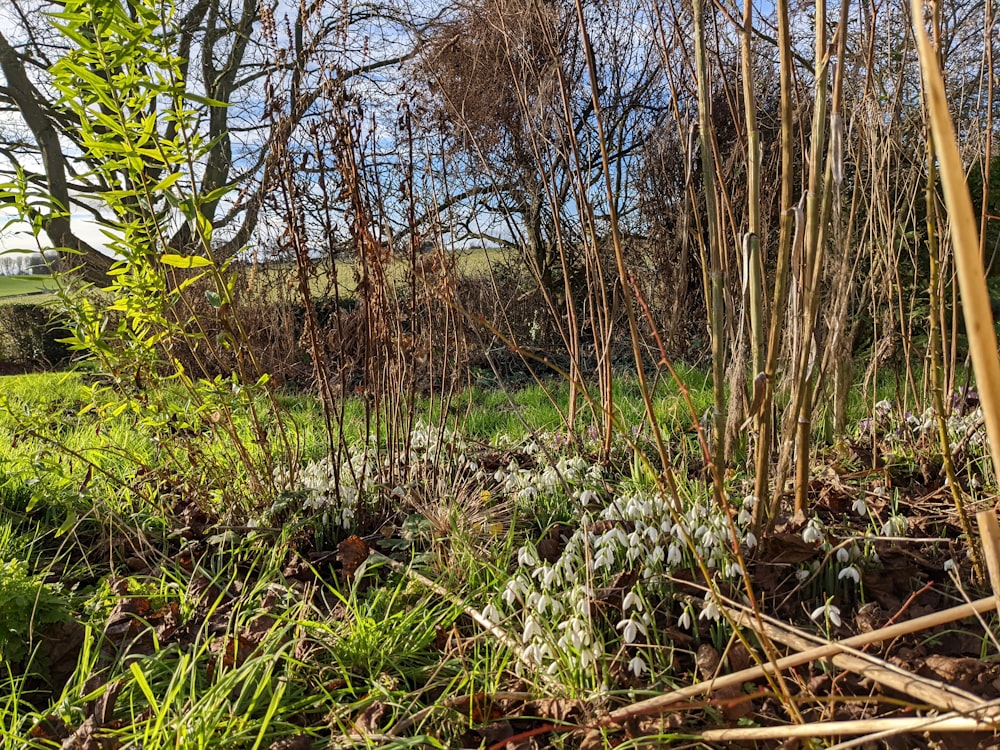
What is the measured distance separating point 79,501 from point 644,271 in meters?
5.17

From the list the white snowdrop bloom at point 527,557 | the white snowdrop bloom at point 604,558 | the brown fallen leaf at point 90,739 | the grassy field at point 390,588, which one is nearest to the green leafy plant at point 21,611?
the grassy field at point 390,588

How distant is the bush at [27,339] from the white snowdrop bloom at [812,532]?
34.7ft

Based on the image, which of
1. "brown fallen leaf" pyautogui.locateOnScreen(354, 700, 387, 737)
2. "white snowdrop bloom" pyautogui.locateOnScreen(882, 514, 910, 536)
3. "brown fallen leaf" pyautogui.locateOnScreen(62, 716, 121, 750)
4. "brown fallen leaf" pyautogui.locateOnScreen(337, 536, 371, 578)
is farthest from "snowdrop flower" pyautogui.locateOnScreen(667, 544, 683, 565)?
"brown fallen leaf" pyautogui.locateOnScreen(62, 716, 121, 750)

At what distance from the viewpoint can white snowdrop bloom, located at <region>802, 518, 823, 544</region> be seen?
1966mm

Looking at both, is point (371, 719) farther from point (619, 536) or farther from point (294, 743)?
point (619, 536)

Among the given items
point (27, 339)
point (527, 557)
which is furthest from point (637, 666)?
point (27, 339)

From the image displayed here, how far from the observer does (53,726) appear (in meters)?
1.67

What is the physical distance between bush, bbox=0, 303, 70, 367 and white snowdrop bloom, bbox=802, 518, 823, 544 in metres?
10.6

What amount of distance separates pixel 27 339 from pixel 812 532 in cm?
1133

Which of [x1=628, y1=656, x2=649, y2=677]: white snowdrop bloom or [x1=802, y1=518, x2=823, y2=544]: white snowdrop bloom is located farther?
[x1=802, y1=518, x2=823, y2=544]: white snowdrop bloom

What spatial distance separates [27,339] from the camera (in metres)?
10.2

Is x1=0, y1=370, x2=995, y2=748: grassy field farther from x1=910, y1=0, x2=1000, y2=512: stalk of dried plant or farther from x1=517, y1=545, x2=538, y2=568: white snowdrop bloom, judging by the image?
x1=910, y1=0, x2=1000, y2=512: stalk of dried plant

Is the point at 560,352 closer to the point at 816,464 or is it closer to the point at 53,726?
the point at 816,464

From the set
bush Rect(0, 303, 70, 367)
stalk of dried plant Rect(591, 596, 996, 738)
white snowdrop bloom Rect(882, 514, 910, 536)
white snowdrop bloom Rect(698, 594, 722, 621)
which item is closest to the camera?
stalk of dried plant Rect(591, 596, 996, 738)
